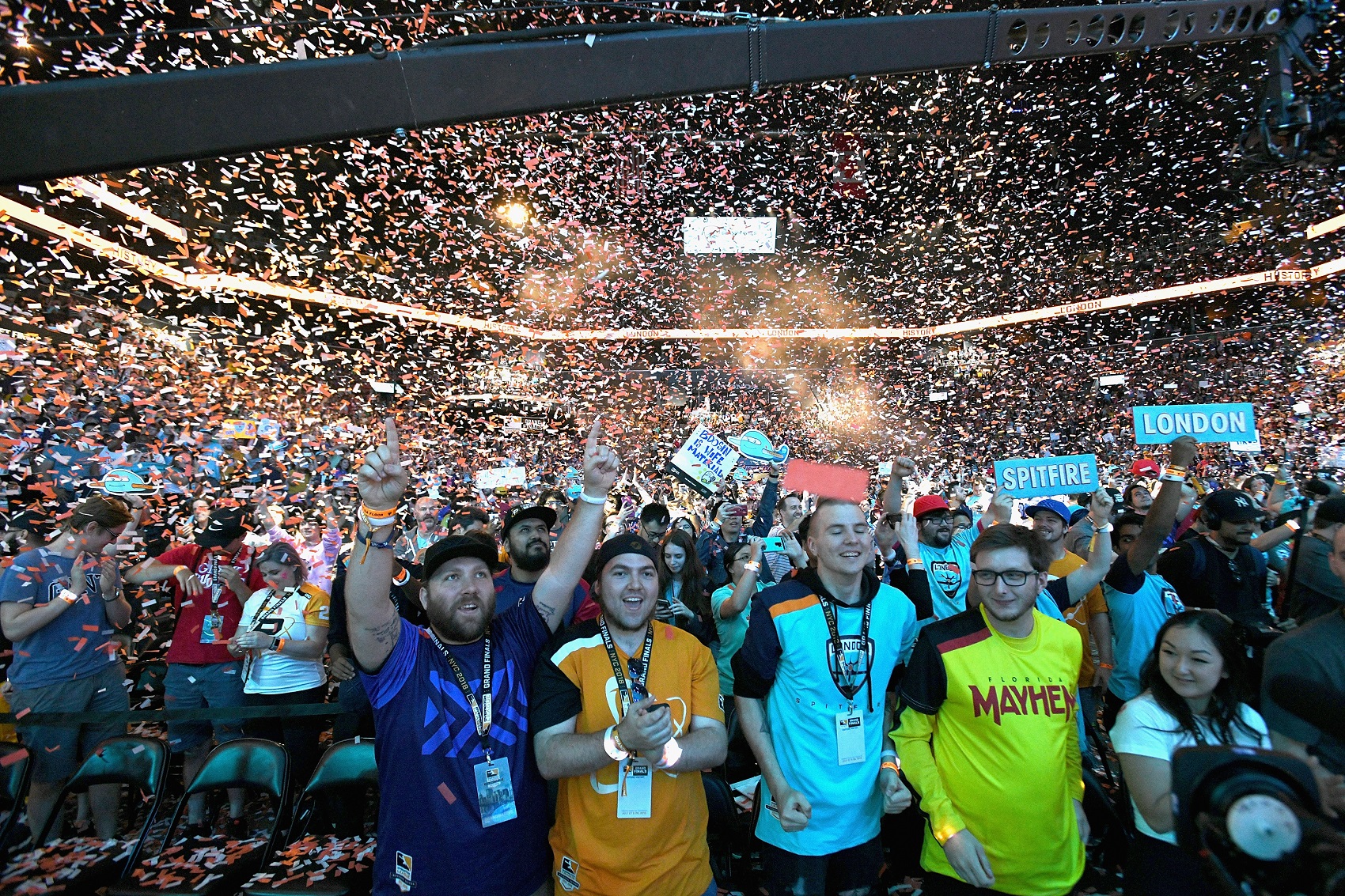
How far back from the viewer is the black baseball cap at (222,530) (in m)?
5.36

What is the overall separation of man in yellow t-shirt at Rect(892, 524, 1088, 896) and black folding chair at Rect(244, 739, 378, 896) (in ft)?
8.81

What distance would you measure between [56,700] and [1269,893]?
243 inches

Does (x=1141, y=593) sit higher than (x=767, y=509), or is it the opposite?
(x=767, y=509)

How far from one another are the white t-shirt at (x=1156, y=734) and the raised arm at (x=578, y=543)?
1946 mm

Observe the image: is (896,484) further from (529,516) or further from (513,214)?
(513,214)

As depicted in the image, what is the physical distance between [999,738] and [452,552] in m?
2.11

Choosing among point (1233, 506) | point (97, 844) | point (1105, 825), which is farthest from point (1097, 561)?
point (97, 844)

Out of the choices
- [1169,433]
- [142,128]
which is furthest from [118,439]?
[1169,433]

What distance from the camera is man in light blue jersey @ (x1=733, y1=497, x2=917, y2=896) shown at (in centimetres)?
266

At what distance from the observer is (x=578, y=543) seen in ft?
9.03

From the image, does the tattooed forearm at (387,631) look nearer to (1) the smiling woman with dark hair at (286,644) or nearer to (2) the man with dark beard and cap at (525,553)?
(2) the man with dark beard and cap at (525,553)

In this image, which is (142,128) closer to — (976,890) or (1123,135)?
(976,890)

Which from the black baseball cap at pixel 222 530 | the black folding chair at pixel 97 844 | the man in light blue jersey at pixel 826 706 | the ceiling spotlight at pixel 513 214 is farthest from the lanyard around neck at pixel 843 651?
the ceiling spotlight at pixel 513 214

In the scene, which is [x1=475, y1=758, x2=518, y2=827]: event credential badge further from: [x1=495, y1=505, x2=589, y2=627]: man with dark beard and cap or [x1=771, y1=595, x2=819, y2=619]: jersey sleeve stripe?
[x1=495, y1=505, x2=589, y2=627]: man with dark beard and cap
